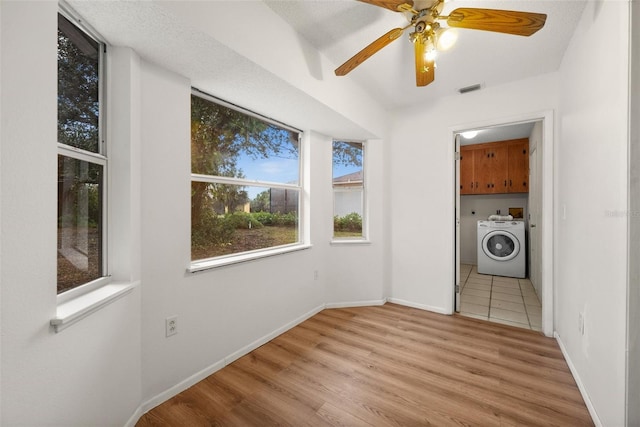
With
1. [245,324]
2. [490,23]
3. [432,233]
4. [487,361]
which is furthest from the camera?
[432,233]

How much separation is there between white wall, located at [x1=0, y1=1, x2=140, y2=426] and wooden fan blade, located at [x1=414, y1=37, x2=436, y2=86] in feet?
5.63

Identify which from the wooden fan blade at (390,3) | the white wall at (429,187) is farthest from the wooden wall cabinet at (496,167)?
the wooden fan blade at (390,3)

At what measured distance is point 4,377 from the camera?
801mm

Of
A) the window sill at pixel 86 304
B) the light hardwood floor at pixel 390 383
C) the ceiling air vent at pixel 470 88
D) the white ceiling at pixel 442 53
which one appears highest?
the white ceiling at pixel 442 53

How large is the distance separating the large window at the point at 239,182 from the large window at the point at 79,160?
2.00 ft

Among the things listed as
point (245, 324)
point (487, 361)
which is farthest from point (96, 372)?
point (487, 361)

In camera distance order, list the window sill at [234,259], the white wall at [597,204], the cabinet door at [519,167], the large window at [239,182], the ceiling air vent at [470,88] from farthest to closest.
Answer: the cabinet door at [519,167]
the ceiling air vent at [470,88]
the large window at [239,182]
the window sill at [234,259]
the white wall at [597,204]

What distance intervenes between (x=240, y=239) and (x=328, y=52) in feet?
5.74

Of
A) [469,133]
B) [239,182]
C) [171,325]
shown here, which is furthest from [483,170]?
[171,325]

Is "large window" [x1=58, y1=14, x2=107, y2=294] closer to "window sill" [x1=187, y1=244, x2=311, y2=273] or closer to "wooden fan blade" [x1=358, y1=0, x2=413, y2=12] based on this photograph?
"window sill" [x1=187, y1=244, x2=311, y2=273]

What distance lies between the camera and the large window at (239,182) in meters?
2.02

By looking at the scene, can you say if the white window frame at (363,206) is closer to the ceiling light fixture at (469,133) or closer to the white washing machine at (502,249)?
the ceiling light fixture at (469,133)

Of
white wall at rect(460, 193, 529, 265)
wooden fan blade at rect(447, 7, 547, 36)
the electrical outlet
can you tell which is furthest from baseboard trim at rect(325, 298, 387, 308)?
white wall at rect(460, 193, 529, 265)

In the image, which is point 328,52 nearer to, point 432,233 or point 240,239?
point 240,239
